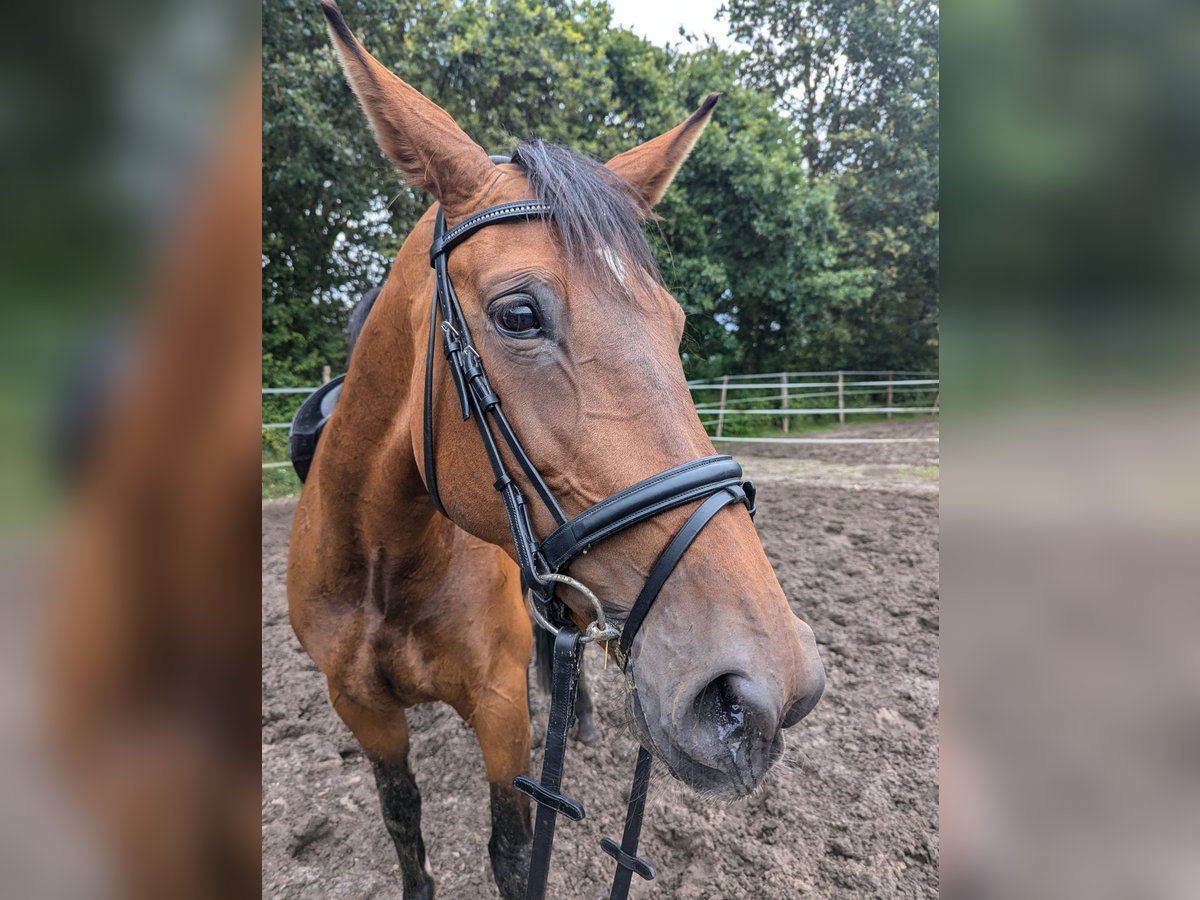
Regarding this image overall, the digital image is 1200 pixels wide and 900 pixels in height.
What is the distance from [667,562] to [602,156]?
11.2 m

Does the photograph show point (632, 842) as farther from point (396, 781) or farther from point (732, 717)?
point (396, 781)

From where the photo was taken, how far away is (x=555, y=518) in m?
1.22

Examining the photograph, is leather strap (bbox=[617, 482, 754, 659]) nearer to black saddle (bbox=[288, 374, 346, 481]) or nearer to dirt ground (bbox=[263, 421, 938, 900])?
black saddle (bbox=[288, 374, 346, 481])

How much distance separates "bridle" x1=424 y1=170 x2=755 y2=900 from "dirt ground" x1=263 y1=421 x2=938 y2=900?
49.0 inches

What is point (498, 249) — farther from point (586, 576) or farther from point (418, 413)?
point (586, 576)

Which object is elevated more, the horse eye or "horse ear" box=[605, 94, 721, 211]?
"horse ear" box=[605, 94, 721, 211]

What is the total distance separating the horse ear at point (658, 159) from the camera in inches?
70.4

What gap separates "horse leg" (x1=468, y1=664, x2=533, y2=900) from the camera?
1906 mm

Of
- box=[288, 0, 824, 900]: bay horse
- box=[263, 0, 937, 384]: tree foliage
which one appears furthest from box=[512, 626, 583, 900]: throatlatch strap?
box=[263, 0, 937, 384]: tree foliage
